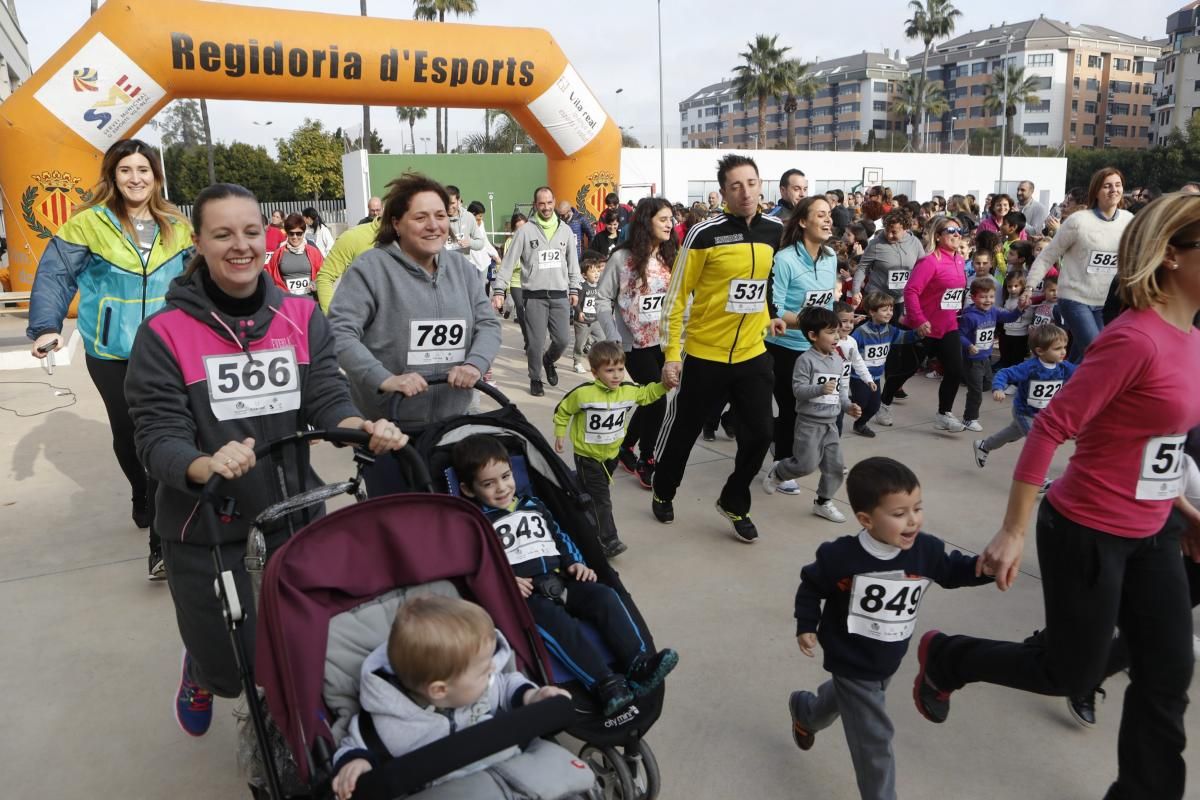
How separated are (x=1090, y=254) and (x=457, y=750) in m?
5.98

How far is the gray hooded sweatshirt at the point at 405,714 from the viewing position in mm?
1959

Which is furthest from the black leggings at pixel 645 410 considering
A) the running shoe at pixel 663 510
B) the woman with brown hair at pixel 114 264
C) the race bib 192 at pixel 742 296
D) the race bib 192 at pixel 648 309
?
the woman with brown hair at pixel 114 264

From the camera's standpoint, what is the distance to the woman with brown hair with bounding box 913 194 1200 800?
2168 mm

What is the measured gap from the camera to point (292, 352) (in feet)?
8.85

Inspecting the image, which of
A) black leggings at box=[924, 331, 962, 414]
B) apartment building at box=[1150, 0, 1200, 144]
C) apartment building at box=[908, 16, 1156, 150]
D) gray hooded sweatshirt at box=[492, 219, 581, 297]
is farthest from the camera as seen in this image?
apartment building at box=[908, 16, 1156, 150]

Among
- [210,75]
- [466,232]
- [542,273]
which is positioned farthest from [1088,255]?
[210,75]

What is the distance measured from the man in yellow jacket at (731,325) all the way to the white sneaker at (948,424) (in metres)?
2.95

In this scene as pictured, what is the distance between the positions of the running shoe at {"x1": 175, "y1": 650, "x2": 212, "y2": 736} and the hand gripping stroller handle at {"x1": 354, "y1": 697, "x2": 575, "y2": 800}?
57.8 inches

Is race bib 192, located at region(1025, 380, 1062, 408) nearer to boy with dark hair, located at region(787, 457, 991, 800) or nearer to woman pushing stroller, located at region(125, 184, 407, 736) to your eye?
boy with dark hair, located at region(787, 457, 991, 800)

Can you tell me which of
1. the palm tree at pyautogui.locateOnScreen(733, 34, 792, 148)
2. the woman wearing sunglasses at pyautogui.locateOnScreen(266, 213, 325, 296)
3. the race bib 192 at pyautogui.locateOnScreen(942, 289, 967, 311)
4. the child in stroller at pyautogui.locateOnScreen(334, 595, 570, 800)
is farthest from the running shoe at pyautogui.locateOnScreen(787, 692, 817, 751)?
the palm tree at pyautogui.locateOnScreen(733, 34, 792, 148)

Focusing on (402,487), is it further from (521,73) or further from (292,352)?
(521,73)

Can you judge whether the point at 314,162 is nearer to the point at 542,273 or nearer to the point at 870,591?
the point at 542,273

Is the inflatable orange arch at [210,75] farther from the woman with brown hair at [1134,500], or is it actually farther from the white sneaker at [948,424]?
the woman with brown hair at [1134,500]

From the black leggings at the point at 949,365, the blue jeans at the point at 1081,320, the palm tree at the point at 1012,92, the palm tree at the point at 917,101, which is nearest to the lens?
the blue jeans at the point at 1081,320
